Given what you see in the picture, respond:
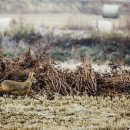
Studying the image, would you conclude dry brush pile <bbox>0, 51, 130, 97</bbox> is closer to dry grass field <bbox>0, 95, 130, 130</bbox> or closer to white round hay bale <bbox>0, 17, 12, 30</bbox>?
dry grass field <bbox>0, 95, 130, 130</bbox>

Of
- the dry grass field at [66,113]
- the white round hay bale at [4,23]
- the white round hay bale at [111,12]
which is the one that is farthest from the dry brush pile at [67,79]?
the white round hay bale at [111,12]

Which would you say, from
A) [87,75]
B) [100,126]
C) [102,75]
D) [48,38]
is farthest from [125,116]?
[48,38]

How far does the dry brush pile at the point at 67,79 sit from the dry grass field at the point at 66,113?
483 millimetres

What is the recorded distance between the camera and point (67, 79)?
12570 millimetres

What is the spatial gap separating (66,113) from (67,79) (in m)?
2.38

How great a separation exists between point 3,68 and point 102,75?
250 centimetres

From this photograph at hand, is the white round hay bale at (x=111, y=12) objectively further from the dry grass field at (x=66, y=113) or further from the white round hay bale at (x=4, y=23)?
the dry grass field at (x=66, y=113)

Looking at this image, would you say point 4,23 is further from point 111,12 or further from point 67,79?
point 67,79

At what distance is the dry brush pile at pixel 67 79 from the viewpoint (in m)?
12.3

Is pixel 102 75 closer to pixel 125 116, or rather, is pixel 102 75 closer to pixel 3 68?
pixel 3 68

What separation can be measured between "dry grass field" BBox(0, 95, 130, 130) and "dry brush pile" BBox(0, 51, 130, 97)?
19.0 inches

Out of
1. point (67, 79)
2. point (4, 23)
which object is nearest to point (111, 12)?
point (4, 23)

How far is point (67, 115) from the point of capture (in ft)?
33.2

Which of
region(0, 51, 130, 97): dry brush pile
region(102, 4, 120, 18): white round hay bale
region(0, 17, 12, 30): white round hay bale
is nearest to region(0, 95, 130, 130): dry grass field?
region(0, 51, 130, 97): dry brush pile
